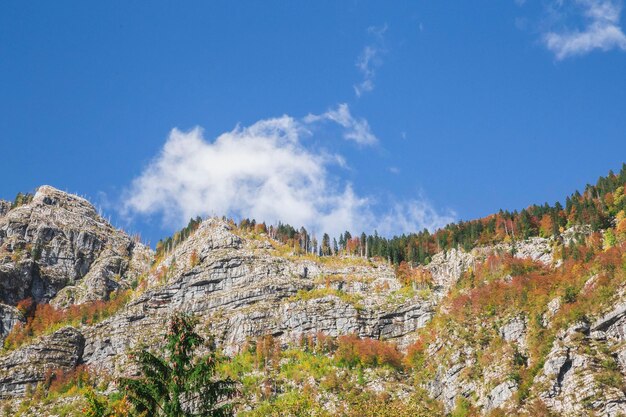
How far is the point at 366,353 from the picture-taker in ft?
446

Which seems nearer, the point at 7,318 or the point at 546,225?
the point at 546,225

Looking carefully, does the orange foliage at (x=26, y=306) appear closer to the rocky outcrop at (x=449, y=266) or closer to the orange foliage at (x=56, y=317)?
the orange foliage at (x=56, y=317)

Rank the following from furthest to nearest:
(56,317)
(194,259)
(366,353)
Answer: (194,259) → (56,317) → (366,353)

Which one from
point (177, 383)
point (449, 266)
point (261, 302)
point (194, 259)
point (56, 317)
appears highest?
point (194, 259)

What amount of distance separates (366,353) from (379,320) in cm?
1603

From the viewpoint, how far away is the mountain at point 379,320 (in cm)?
10738

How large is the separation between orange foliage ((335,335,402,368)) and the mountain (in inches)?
16.3

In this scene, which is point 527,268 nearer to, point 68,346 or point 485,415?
point 485,415

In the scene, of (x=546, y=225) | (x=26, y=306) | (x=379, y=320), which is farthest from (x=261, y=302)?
(x=546, y=225)

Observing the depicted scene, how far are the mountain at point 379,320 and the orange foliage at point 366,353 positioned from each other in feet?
1.35

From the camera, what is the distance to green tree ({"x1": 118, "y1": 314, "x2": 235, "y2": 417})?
3653 centimetres

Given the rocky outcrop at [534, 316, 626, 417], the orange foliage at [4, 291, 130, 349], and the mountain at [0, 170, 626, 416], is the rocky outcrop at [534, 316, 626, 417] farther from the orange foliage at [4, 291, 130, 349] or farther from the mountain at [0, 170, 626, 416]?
the orange foliage at [4, 291, 130, 349]

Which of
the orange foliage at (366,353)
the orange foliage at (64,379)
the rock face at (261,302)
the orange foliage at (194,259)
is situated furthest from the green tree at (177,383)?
the orange foliage at (194,259)

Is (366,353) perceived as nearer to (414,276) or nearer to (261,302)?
(414,276)
